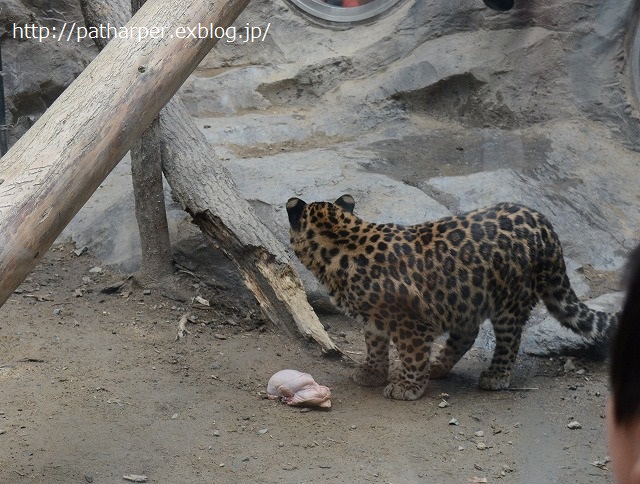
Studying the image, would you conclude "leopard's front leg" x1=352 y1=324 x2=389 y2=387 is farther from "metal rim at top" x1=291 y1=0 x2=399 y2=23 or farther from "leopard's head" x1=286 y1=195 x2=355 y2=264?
"metal rim at top" x1=291 y1=0 x2=399 y2=23

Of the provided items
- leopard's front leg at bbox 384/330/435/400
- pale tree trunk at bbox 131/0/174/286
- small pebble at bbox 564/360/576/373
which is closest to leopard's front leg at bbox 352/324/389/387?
leopard's front leg at bbox 384/330/435/400

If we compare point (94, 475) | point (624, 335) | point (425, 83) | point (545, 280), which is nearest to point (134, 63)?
point (94, 475)

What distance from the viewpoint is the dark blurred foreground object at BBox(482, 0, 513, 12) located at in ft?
25.7

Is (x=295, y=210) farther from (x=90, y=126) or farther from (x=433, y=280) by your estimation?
(x=90, y=126)

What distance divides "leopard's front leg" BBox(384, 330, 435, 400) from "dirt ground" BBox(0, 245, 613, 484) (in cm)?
7

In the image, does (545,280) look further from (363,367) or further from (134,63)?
(134,63)

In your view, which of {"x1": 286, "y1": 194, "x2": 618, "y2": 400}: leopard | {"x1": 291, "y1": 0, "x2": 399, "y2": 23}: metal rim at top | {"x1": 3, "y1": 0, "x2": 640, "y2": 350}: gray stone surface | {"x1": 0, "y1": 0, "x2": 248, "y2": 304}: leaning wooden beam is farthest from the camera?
{"x1": 291, "y1": 0, "x2": 399, "y2": 23}: metal rim at top

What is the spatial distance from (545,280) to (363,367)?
1.20 meters

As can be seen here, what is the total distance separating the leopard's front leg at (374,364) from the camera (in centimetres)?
518

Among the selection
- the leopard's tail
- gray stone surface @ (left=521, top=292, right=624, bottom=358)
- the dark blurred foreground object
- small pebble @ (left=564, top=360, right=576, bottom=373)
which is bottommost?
small pebble @ (left=564, top=360, right=576, bottom=373)

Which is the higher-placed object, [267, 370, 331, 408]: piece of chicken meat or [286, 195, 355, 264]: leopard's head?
[286, 195, 355, 264]: leopard's head

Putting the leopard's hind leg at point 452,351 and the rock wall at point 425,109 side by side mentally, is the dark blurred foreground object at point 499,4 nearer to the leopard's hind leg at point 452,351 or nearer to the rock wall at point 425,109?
the rock wall at point 425,109

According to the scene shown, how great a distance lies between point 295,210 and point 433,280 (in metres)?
0.92

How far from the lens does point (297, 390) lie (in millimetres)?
4953
